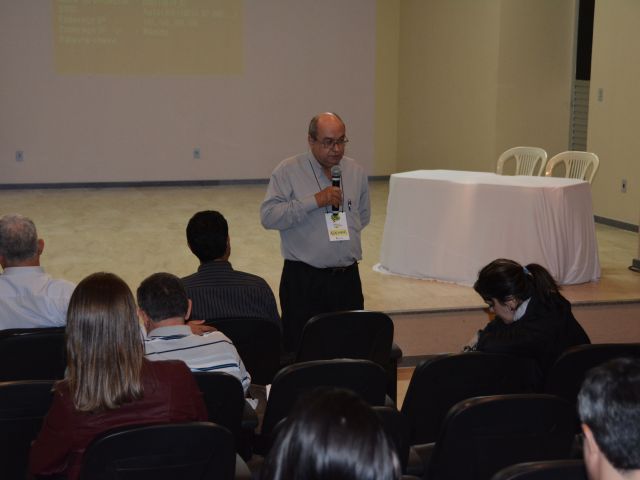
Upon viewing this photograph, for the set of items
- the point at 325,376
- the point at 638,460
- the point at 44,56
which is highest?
the point at 44,56

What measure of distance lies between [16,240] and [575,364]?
2.20 metres

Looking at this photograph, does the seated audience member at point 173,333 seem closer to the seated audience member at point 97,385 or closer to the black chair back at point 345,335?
the seated audience member at point 97,385

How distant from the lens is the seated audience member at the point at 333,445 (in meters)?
1.18

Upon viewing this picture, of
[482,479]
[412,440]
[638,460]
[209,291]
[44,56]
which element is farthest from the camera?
[44,56]

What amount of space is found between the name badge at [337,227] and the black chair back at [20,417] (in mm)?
1903

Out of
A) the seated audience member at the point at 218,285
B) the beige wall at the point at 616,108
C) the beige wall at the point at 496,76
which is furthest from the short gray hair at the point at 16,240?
the beige wall at the point at 496,76

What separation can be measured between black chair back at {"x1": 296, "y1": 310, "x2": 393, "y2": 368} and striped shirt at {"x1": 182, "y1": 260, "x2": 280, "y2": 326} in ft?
0.67

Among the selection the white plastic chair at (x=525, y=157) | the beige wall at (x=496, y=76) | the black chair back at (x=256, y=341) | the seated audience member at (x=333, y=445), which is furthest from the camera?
the beige wall at (x=496, y=76)

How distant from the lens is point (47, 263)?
23.0ft

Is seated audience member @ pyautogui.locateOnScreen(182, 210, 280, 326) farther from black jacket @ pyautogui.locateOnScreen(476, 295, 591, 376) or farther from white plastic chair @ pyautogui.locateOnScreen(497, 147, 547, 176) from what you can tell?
white plastic chair @ pyautogui.locateOnScreen(497, 147, 547, 176)

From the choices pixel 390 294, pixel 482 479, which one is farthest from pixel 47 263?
pixel 482 479

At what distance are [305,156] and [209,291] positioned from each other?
1.06 metres

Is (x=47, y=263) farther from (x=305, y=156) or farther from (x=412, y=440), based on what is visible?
(x=412, y=440)

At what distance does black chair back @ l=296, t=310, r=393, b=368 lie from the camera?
338 cm
